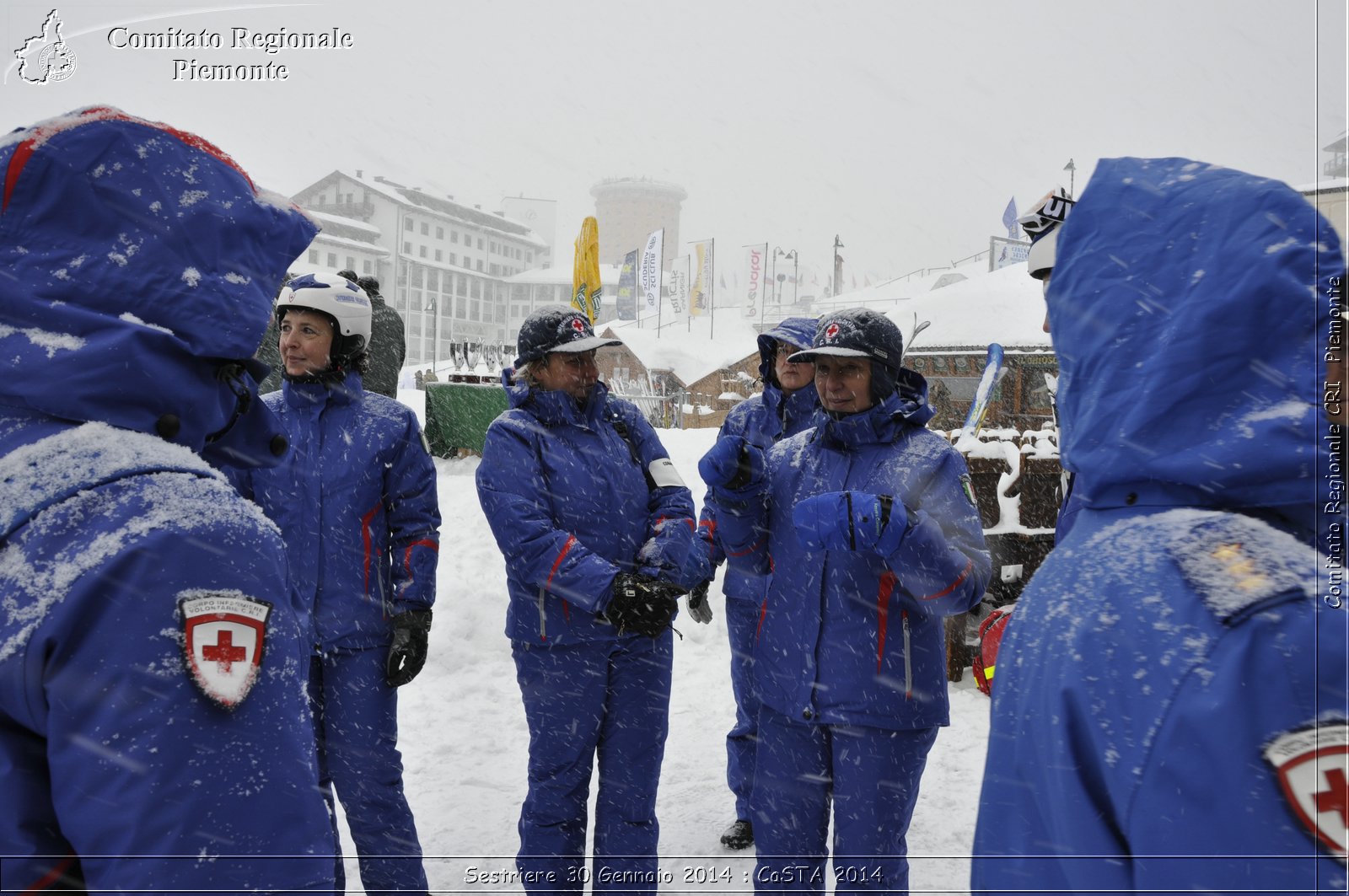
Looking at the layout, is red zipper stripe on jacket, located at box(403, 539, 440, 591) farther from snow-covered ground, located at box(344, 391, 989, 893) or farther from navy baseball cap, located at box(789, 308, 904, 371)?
navy baseball cap, located at box(789, 308, 904, 371)

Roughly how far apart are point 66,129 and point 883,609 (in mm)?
2379

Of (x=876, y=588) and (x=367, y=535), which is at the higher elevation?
(x=367, y=535)

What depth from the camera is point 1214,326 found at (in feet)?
3.10

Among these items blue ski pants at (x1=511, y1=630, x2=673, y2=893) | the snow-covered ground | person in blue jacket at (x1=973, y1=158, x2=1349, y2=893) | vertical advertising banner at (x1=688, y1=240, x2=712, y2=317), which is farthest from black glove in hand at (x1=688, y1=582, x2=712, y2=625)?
vertical advertising banner at (x1=688, y1=240, x2=712, y2=317)

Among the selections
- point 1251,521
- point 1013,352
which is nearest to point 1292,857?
point 1251,521

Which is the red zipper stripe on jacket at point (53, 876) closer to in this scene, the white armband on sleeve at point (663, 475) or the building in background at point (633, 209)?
the white armband on sleeve at point (663, 475)

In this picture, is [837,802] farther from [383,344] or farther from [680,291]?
[680,291]

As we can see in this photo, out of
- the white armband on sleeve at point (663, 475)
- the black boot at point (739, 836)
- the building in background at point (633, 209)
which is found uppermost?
the building in background at point (633, 209)

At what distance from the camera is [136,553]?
0.97 metres

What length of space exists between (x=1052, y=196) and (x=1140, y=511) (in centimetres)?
268

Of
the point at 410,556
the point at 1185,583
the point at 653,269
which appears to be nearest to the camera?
the point at 1185,583

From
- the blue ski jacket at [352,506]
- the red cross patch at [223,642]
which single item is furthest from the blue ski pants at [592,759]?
the red cross patch at [223,642]

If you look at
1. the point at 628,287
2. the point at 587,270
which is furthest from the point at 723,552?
the point at 628,287

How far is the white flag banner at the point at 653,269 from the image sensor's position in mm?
37750
